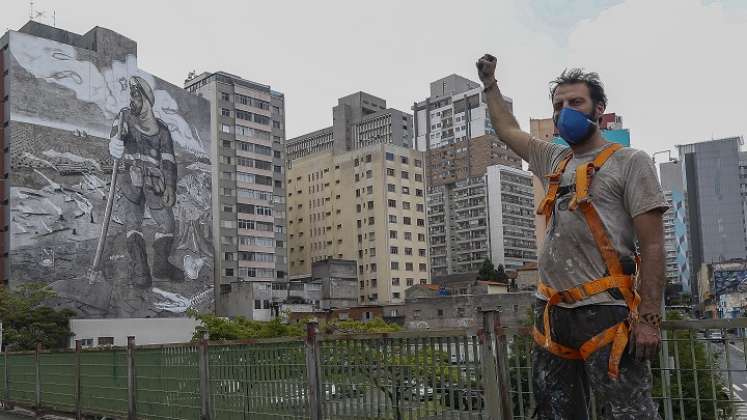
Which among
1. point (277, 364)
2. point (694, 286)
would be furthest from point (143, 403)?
point (694, 286)

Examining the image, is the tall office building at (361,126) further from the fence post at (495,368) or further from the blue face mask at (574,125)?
the blue face mask at (574,125)

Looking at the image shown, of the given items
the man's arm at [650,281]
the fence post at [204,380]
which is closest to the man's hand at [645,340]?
the man's arm at [650,281]

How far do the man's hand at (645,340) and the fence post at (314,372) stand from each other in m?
3.86

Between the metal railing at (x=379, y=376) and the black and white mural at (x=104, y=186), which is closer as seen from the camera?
the metal railing at (x=379, y=376)

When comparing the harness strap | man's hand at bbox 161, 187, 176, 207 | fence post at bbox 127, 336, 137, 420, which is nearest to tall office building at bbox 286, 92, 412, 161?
man's hand at bbox 161, 187, 176, 207

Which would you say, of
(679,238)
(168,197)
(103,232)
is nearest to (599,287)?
(103,232)

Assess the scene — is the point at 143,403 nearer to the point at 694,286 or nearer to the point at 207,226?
the point at 207,226

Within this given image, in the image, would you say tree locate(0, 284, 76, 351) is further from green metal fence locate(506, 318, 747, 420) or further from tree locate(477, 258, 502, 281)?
tree locate(477, 258, 502, 281)

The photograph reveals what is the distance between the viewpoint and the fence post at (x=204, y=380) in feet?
27.4

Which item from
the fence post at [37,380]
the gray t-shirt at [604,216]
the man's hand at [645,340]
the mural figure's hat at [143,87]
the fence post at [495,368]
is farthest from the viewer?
the mural figure's hat at [143,87]

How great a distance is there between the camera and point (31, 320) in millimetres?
52312

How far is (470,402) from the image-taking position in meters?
5.42

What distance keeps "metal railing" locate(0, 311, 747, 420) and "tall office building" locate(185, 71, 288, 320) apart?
7725cm

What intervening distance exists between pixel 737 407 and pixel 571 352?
1.12 m
